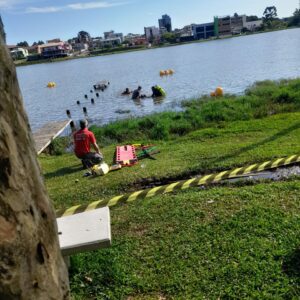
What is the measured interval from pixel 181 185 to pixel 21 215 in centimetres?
584

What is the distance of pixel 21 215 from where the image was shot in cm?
181

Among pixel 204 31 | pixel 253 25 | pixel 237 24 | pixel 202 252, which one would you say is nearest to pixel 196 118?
pixel 202 252

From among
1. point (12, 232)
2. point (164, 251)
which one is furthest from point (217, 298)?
point (12, 232)

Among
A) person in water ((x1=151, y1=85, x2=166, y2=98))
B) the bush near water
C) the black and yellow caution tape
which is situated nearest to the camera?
the black and yellow caution tape

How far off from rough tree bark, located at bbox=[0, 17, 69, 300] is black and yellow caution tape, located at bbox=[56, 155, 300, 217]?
14.2 ft

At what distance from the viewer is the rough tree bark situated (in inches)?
68.4

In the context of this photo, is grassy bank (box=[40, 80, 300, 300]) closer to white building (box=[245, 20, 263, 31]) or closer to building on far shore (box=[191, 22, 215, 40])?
building on far shore (box=[191, 22, 215, 40])

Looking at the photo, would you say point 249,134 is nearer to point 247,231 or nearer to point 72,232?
point 247,231

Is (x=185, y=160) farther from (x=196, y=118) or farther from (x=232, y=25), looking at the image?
(x=232, y=25)

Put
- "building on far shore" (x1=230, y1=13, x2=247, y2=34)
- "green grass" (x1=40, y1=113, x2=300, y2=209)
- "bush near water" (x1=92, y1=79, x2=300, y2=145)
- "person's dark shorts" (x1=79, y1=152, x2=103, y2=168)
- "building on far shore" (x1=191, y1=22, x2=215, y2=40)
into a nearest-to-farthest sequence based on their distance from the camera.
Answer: "green grass" (x1=40, y1=113, x2=300, y2=209) → "person's dark shorts" (x1=79, y1=152, x2=103, y2=168) → "bush near water" (x1=92, y1=79, x2=300, y2=145) → "building on far shore" (x1=191, y1=22, x2=215, y2=40) → "building on far shore" (x1=230, y1=13, x2=247, y2=34)

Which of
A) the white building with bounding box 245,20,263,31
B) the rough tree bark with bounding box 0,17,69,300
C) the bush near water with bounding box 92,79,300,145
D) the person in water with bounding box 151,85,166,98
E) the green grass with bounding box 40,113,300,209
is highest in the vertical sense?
the white building with bounding box 245,20,263,31

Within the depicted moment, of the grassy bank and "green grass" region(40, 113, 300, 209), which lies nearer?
the grassy bank

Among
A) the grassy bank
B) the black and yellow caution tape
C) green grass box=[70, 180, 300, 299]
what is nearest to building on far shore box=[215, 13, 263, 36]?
the grassy bank

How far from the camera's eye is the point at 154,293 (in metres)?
4.34
